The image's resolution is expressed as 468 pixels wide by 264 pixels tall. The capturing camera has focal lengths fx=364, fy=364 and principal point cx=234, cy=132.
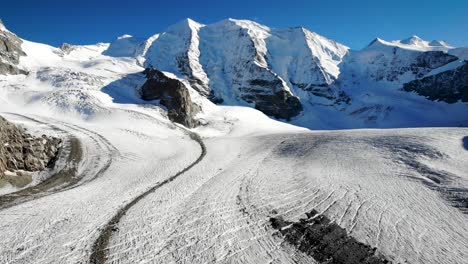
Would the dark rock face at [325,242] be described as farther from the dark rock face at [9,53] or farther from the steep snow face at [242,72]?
the steep snow face at [242,72]

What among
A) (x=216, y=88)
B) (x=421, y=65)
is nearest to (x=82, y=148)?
(x=216, y=88)

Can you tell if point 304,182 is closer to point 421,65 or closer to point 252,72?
point 252,72

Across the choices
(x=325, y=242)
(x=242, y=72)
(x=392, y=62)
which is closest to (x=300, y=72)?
(x=242, y=72)

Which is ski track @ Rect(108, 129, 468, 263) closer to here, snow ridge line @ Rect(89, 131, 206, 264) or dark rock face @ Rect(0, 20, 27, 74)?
snow ridge line @ Rect(89, 131, 206, 264)

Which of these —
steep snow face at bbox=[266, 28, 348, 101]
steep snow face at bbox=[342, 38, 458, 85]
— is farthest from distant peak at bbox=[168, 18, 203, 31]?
steep snow face at bbox=[342, 38, 458, 85]

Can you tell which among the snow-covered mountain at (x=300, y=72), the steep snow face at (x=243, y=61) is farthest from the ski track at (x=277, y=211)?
the steep snow face at (x=243, y=61)
